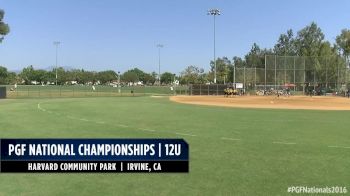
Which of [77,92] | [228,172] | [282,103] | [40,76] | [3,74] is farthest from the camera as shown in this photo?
[40,76]

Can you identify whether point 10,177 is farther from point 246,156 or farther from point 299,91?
point 299,91

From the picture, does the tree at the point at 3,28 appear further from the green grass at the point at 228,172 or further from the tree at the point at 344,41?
the tree at the point at 344,41

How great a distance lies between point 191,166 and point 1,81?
152236mm

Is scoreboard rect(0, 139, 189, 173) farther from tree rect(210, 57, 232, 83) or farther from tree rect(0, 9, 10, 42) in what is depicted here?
tree rect(210, 57, 232, 83)

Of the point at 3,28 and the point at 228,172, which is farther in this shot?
the point at 3,28

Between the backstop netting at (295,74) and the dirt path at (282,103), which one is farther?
the backstop netting at (295,74)

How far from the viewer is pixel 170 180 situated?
8.27 m

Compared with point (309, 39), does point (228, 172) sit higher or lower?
lower

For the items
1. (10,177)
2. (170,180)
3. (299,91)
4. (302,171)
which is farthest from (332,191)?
(299,91)

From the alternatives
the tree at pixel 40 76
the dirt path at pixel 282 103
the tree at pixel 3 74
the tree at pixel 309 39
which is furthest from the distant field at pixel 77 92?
the tree at pixel 40 76

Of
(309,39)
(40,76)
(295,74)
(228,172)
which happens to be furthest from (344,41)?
(40,76)

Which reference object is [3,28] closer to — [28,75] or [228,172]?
[228,172]

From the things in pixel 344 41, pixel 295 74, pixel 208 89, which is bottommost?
pixel 208 89

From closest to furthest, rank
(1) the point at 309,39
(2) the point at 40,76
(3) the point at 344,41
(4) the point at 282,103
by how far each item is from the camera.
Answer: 1. (4) the point at 282,103
2. (3) the point at 344,41
3. (1) the point at 309,39
4. (2) the point at 40,76
